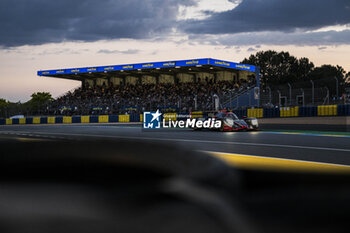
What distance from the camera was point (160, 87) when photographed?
145 feet

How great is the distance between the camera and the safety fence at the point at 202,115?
20031 millimetres

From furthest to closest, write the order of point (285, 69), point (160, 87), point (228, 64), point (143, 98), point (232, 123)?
point (285, 69) → point (160, 87) → point (228, 64) → point (143, 98) → point (232, 123)

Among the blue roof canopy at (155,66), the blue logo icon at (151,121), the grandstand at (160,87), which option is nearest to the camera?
the blue logo icon at (151,121)

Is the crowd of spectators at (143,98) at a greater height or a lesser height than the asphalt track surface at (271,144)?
greater

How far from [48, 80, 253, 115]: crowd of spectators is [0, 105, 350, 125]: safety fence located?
0.88 m

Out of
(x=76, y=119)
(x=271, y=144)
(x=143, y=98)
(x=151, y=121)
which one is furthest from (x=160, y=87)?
(x=271, y=144)

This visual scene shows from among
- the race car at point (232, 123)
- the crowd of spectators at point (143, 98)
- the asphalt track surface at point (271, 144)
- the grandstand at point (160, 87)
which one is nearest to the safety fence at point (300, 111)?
the grandstand at point (160, 87)

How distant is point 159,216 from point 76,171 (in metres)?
0.51

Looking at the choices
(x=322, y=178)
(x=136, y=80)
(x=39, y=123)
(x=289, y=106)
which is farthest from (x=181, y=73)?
(x=322, y=178)

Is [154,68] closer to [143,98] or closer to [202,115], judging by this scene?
[143,98]

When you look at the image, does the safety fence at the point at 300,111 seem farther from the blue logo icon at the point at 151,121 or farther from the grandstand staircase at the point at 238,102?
the blue logo icon at the point at 151,121

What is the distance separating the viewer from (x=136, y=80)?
2188 inches

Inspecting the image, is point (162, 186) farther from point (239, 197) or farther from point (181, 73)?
point (181, 73)

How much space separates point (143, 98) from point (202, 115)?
42.0ft
